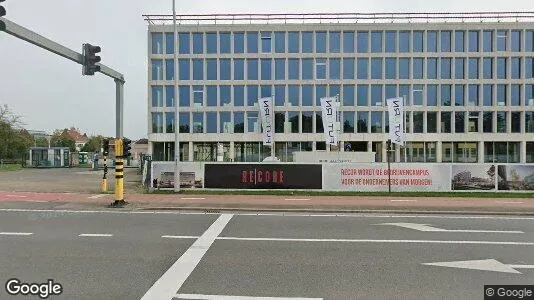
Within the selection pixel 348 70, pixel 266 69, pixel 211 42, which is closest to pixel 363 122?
pixel 348 70

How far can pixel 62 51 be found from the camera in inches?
496

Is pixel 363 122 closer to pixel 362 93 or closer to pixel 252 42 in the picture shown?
pixel 362 93

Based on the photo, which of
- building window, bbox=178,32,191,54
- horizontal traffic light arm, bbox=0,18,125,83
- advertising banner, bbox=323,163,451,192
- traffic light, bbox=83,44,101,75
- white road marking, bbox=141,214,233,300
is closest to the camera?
white road marking, bbox=141,214,233,300

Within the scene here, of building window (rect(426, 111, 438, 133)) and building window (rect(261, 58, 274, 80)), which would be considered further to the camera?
building window (rect(261, 58, 274, 80))

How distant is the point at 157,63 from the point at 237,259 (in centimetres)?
4580

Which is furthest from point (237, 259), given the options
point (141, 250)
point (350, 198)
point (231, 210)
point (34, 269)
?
point (350, 198)

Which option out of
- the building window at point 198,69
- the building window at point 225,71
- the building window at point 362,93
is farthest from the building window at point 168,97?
the building window at point 362,93

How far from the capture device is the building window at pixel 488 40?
4894cm

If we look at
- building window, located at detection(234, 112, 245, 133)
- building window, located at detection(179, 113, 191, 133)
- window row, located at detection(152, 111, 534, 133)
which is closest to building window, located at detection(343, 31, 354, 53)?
window row, located at detection(152, 111, 534, 133)

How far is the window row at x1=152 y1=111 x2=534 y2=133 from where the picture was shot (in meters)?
49.0

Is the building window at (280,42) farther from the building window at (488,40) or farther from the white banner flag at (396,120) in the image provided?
the building window at (488,40)

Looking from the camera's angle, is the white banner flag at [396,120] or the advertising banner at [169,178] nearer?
the advertising banner at [169,178]

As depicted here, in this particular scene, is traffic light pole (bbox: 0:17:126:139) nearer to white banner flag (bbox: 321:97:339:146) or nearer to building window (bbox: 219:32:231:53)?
white banner flag (bbox: 321:97:339:146)

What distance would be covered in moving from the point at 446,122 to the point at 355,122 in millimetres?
10466
